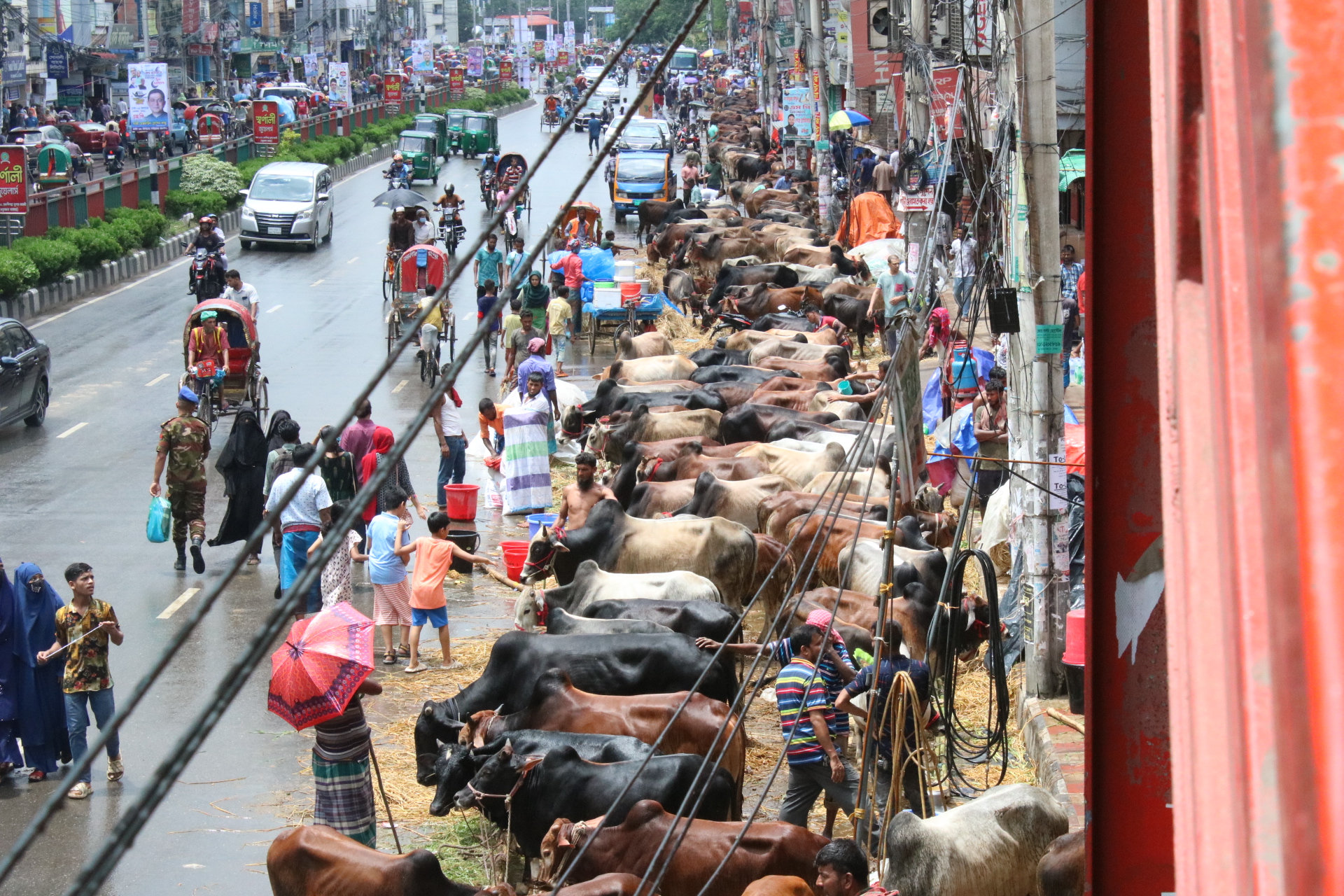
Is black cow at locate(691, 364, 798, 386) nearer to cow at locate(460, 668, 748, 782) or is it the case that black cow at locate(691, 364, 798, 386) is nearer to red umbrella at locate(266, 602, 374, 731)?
cow at locate(460, 668, 748, 782)

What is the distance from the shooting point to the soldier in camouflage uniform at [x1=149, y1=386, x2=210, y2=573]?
46.9 feet

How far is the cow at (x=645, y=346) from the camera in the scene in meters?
22.9

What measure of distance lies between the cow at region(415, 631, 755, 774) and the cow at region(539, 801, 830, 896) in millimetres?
2312

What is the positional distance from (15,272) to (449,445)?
1492 centimetres

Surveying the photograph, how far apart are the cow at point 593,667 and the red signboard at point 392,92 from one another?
212 ft

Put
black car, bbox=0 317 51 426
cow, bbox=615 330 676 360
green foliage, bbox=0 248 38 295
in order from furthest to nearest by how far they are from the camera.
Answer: green foliage, bbox=0 248 38 295, cow, bbox=615 330 676 360, black car, bbox=0 317 51 426

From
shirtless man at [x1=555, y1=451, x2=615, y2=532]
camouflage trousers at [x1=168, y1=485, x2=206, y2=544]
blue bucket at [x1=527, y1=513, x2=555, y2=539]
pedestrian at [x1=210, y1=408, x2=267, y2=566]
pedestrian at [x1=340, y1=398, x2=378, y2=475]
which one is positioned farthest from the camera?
blue bucket at [x1=527, y1=513, x2=555, y2=539]

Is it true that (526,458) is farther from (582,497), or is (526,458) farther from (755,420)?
(755,420)

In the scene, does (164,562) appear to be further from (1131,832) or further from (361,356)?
(1131,832)

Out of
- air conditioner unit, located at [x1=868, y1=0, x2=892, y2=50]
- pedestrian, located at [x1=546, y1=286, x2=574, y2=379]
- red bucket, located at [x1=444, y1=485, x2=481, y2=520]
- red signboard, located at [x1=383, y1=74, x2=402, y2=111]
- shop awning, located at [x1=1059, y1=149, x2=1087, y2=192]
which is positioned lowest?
red bucket, located at [x1=444, y1=485, x2=481, y2=520]

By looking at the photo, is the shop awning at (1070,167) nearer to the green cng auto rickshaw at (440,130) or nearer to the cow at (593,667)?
the cow at (593,667)

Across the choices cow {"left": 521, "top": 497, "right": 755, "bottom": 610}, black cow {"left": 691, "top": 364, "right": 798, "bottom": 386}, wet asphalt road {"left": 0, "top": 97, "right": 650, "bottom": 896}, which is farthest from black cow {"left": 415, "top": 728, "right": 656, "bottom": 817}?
black cow {"left": 691, "top": 364, "right": 798, "bottom": 386}

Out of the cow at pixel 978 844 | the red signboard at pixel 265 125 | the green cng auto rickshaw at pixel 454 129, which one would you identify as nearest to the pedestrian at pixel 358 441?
the cow at pixel 978 844

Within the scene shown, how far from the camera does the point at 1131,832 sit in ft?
13.3
